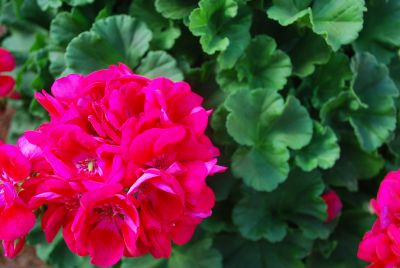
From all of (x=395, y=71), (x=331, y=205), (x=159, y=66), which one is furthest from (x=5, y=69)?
(x=395, y=71)

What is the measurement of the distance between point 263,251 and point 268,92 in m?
0.50

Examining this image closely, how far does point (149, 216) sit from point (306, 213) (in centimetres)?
73

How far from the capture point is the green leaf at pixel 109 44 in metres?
1.42

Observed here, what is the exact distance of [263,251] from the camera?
1.59 metres

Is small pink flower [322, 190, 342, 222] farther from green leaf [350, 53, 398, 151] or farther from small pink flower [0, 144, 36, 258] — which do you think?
small pink flower [0, 144, 36, 258]

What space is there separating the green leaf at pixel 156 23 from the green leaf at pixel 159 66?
2.9 inches

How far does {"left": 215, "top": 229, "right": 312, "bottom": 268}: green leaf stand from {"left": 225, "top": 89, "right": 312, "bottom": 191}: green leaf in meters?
0.30

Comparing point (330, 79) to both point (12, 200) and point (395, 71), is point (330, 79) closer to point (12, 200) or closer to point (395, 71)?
point (395, 71)

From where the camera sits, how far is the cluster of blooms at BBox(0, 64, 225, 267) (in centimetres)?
89

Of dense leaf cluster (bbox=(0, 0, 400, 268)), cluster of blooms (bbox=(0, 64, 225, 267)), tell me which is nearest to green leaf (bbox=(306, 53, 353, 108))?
dense leaf cluster (bbox=(0, 0, 400, 268))

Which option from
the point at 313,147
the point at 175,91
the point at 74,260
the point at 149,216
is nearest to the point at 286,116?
the point at 313,147

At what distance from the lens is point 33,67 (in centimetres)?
169

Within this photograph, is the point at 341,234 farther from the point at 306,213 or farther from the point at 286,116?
the point at 286,116

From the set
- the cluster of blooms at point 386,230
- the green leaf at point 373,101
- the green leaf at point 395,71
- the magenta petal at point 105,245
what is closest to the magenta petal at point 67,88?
the magenta petal at point 105,245
